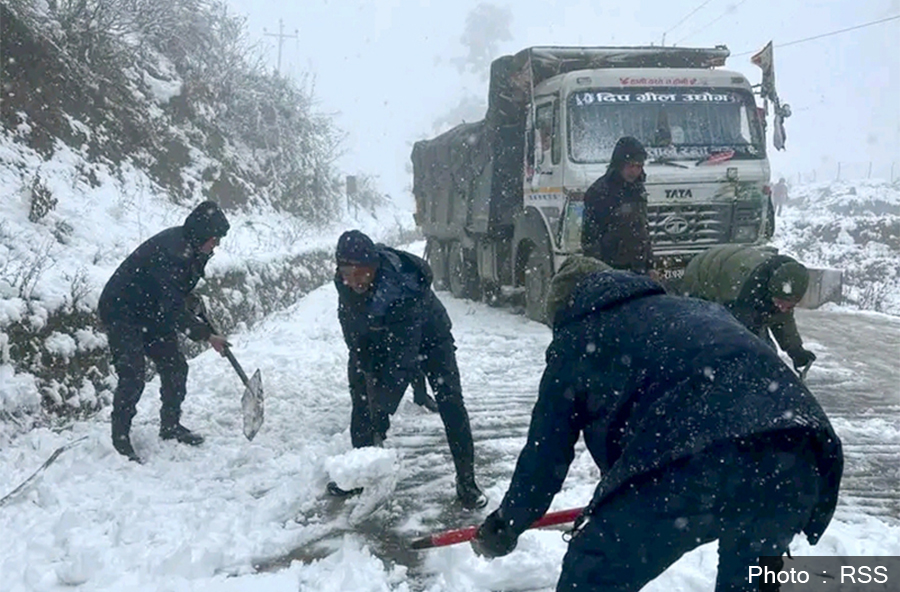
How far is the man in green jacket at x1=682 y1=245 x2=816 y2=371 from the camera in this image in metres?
4.27

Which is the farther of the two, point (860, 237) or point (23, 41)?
point (860, 237)

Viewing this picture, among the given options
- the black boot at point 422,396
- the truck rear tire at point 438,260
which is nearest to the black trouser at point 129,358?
the black boot at point 422,396

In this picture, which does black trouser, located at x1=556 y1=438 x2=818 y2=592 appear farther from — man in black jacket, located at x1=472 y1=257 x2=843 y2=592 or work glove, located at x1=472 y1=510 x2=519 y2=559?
work glove, located at x1=472 y1=510 x2=519 y2=559

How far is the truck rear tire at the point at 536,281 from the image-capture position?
29.2 ft

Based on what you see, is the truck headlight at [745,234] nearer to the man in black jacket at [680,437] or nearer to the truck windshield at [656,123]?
the truck windshield at [656,123]

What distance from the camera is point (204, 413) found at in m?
6.22

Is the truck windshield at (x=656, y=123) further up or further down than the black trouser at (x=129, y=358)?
further up

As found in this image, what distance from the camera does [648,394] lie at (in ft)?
6.49

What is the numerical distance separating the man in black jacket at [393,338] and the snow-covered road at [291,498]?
0.43m

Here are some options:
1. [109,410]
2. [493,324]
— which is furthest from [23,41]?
[493,324]

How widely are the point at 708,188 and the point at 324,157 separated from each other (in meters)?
17.3

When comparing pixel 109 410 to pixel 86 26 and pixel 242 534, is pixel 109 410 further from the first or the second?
pixel 86 26

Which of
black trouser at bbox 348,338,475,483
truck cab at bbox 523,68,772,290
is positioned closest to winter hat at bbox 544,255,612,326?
black trouser at bbox 348,338,475,483

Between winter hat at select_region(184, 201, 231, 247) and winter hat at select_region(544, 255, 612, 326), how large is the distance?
3.27 metres
